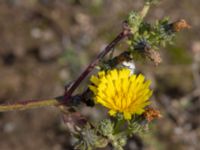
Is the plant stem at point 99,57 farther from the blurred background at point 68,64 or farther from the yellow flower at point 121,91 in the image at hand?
the blurred background at point 68,64

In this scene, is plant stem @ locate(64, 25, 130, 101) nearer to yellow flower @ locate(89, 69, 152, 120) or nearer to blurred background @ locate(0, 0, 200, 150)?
yellow flower @ locate(89, 69, 152, 120)

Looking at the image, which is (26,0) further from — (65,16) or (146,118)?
(146,118)

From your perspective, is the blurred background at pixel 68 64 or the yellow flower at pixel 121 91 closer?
the yellow flower at pixel 121 91

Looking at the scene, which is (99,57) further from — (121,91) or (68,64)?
(68,64)

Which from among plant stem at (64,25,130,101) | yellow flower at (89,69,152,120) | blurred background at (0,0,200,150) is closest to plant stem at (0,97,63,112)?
plant stem at (64,25,130,101)

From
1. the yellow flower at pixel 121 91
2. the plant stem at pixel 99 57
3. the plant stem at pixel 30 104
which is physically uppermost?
the plant stem at pixel 99 57

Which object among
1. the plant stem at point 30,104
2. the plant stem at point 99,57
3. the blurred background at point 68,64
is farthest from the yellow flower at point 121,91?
the blurred background at point 68,64

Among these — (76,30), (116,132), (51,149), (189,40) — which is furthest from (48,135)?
(116,132)
